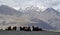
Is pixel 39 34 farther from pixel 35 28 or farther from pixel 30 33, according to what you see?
pixel 35 28

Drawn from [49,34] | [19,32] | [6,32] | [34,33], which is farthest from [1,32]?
[49,34]

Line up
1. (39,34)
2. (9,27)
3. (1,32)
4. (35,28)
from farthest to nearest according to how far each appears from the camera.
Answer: (35,28)
(9,27)
(39,34)
(1,32)

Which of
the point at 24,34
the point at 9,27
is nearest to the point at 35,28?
the point at 9,27

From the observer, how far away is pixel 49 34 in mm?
31578

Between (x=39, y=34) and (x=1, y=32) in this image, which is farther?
(x=39, y=34)

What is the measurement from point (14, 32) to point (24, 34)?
5.33 feet

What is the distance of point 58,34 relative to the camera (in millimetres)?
31672

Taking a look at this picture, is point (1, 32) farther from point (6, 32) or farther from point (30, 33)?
point (30, 33)

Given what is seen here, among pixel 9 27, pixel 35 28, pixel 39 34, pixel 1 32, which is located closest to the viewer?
A: pixel 1 32

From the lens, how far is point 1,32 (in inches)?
1141

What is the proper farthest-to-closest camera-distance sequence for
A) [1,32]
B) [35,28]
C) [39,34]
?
[35,28], [39,34], [1,32]

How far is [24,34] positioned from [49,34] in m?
4.23

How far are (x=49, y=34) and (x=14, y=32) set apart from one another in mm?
5828

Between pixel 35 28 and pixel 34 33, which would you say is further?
pixel 35 28
